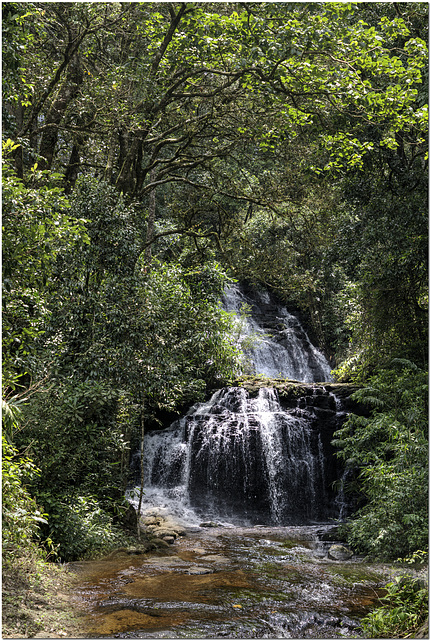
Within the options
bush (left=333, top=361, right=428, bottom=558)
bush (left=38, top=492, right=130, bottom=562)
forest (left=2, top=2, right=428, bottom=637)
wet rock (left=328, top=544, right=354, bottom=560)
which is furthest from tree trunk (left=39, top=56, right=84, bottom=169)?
wet rock (left=328, top=544, right=354, bottom=560)

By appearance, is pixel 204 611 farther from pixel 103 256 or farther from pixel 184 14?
pixel 184 14

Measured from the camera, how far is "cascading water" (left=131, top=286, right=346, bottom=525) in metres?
12.9

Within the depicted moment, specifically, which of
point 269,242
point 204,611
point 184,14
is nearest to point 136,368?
point 204,611

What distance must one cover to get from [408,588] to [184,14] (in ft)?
30.2

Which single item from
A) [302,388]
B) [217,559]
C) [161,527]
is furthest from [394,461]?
[302,388]

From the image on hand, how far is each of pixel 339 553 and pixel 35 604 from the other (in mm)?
5589

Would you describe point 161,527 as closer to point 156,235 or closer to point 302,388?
point 156,235

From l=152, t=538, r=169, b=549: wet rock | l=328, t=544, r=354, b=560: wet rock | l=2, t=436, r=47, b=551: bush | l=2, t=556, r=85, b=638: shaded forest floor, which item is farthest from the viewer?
l=152, t=538, r=169, b=549: wet rock

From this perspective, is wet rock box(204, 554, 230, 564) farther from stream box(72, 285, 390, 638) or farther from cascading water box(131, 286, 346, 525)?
cascading water box(131, 286, 346, 525)

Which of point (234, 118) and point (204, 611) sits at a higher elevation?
point (234, 118)

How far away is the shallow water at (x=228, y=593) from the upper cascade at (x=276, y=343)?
10.5 m

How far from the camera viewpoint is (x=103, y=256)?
8844 millimetres

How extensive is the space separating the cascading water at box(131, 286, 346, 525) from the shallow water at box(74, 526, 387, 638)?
3249 millimetres

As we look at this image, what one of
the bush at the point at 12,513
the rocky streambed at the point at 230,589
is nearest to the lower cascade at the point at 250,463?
the rocky streambed at the point at 230,589
